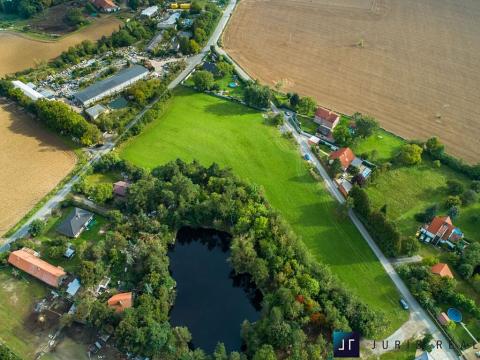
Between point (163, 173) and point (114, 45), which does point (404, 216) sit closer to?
point (163, 173)

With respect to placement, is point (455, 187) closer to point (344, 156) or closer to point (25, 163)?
point (344, 156)

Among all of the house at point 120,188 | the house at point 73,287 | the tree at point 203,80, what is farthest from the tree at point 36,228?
the tree at point 203,80

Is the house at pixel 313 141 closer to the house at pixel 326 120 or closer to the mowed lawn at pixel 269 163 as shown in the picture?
the house at pixel 326 120

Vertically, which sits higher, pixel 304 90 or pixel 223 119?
pixel 304 90

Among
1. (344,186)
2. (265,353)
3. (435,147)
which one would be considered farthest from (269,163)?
(265,353)

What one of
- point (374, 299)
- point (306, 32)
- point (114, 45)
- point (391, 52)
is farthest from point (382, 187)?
point (114, 45)

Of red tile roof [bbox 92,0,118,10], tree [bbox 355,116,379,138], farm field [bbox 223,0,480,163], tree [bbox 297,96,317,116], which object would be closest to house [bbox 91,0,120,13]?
red tile roof [bbox 92,0,118,10]
